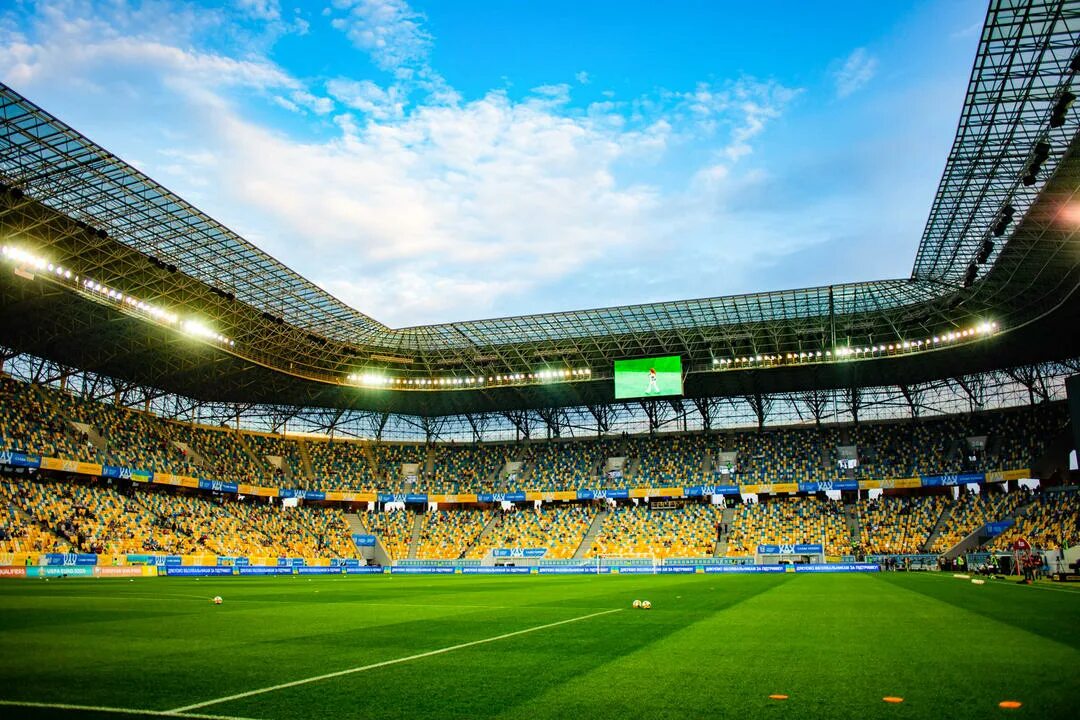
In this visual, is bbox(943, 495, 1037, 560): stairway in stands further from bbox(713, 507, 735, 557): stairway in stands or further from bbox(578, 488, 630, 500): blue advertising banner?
bbox(578, 488, 630, 500): blue advertising banner

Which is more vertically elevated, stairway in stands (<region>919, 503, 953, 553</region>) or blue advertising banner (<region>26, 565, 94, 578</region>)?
stairway in stands (<region>919, 503, 953, 553</region>)

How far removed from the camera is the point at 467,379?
62.7 metres

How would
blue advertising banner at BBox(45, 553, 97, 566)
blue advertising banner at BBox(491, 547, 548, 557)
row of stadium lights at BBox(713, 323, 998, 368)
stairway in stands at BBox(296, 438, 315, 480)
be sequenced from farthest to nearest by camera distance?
stairway in stands at BBox(296, 438, 315, 480)
blue advertising banner at BBox(491, 547, 548, 557)
row of stadium lights at BBox(713, 323, 998, 368)
blue advertising banner at BBox(45, 553, 97, 566)

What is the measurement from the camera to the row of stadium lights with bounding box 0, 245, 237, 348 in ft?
112

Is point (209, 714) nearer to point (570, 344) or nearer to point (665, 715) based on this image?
point (665, 715)

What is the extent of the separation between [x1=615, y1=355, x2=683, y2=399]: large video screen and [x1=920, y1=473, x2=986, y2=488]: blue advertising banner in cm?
2168

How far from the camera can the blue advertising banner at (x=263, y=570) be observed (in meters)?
51.2

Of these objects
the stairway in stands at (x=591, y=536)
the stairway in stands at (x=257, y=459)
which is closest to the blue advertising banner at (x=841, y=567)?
the stairway in stands at (x=591, y=536)

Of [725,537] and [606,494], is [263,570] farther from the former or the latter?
[725,537]

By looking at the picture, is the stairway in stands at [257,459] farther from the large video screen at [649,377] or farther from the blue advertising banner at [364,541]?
the large video screen at [649,377]

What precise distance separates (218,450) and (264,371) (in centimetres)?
1211

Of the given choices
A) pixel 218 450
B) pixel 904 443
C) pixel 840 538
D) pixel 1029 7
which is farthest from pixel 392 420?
pixel 1029 7

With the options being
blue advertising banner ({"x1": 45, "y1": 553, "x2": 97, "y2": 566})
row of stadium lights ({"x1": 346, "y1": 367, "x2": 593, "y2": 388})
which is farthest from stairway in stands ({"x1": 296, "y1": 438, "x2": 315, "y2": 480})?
blue advertising banner ({"x1": 45, "y1": 553, "x2": 97, "y2": 566})

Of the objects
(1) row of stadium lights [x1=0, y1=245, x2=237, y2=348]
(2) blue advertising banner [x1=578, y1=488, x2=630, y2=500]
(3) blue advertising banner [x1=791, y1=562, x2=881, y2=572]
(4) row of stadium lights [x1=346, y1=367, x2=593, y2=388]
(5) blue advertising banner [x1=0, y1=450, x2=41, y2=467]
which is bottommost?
(3) blue advertising banner [x1=791, y1=562, x2=881, y2=572]
